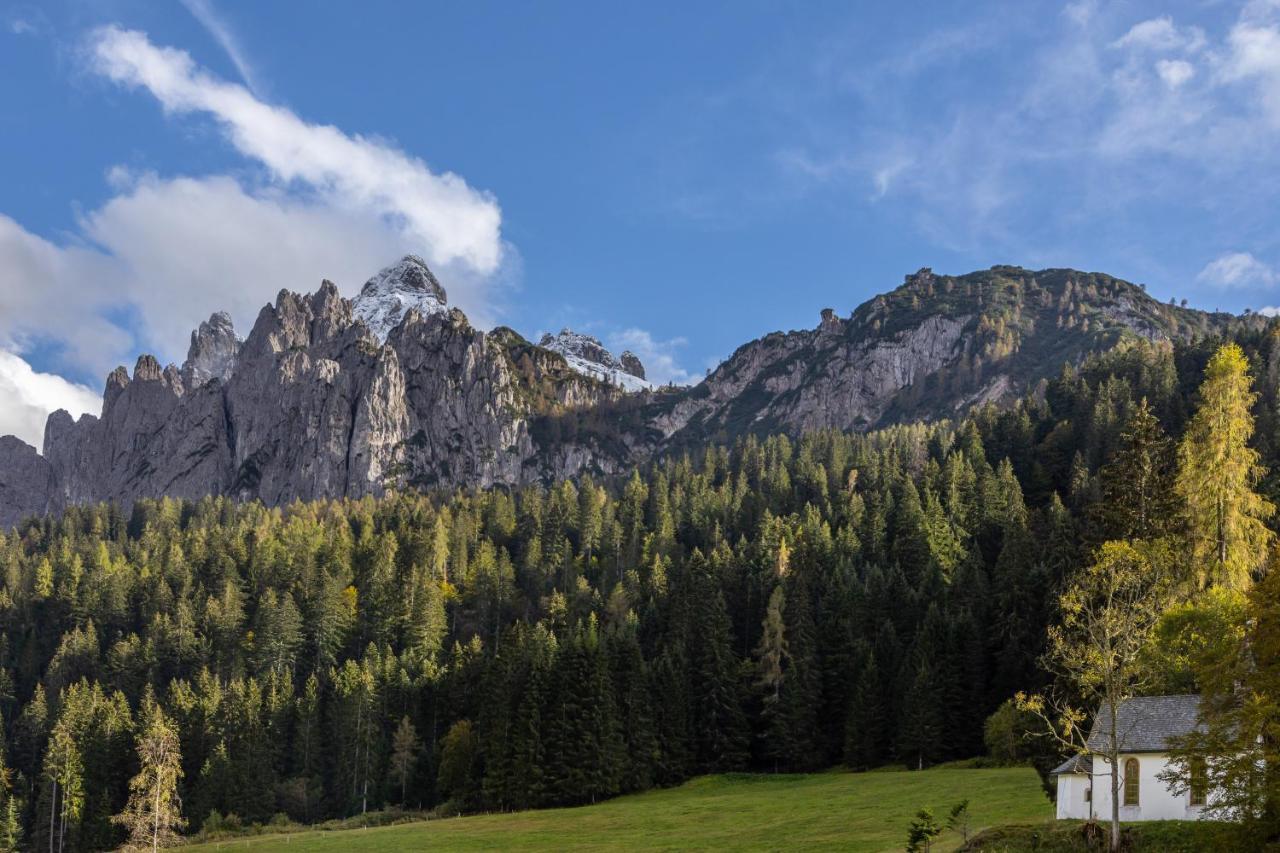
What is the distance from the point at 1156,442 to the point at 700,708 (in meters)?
54.9

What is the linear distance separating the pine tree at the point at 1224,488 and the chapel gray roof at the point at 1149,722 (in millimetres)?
9876

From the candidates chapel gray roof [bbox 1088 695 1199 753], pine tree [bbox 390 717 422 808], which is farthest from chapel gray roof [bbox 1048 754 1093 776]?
pine tree [bbox 390 717 422 808]

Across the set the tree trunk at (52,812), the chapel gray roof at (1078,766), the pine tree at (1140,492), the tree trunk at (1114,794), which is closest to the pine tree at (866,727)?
the pine tree at (1140,492)

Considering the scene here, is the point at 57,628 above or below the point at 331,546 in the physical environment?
below

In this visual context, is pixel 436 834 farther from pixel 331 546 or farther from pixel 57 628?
pixel 57 628

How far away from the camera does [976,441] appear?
546 feet

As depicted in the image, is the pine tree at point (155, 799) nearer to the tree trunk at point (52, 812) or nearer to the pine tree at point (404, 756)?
the tree trunk at point (52, 812)

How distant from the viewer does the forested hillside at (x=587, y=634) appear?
9881 centimetres

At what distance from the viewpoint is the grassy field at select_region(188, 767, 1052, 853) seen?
190ft

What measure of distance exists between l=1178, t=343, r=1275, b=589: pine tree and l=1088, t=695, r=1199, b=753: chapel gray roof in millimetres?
9876

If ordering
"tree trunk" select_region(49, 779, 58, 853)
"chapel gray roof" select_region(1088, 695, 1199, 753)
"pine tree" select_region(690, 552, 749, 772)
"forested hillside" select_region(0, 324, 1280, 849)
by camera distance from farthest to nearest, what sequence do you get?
"tree trunk" select_region(49, 779, 58, 853)
"pine tree" select_region(690, 552, 749, 772)
"forested hillside" select_region(0, 324, 1280, 849)
"chapel gray roof" select_region(1088, 695, 1199, 753)

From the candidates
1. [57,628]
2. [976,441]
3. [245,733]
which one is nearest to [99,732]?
[245,733]

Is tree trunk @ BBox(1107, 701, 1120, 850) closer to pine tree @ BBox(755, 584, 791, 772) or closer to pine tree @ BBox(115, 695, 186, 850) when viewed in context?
pine tree @ BBox(755, 584, 791, 772)

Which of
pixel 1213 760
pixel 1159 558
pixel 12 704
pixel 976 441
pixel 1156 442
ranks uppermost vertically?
pixel 976 441
